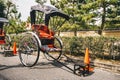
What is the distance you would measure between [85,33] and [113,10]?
29.8ft

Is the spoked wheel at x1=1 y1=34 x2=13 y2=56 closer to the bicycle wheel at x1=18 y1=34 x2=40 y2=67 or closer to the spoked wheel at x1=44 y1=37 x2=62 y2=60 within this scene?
the spoked wheel at x1=44 y1=37 x2=62 y2=60

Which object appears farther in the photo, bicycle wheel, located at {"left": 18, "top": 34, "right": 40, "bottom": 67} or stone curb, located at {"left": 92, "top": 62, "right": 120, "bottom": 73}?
bicycle wheel, located at {"left": 18, "top": 34, "right": 40, "bottom": 67}

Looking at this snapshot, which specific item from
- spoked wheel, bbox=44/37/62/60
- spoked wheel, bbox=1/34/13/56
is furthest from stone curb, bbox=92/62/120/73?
spoked wheel, bbox=1/34/13/56

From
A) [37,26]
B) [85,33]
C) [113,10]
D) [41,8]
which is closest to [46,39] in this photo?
[37,26]

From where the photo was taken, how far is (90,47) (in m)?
12.1

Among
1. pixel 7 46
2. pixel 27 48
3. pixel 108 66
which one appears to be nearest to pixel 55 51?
pixel 27 48

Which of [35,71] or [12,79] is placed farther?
[35,71]

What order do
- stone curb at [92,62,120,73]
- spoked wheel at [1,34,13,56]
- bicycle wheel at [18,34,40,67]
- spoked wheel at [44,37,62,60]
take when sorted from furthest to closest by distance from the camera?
1. spoked wheel at [1,34,13,56]
2. bicycle wheel at [18,34,40,67]
3. spoked wheel at [44,37,62,60]
4. stone curb at [92,62,120,73]

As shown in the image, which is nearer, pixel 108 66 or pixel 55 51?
pixel 108 66

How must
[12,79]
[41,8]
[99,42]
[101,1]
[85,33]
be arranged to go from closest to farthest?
[12,79], [41,8], [99,42], [101,1], [85,33]

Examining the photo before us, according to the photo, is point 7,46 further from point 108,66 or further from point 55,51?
point 108,66

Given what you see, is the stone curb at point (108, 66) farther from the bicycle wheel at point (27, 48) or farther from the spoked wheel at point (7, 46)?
the spoked wheel at point (7, 46)

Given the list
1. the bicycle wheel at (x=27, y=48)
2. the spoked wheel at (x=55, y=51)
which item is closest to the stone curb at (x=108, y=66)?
the spoked wheel at (x=55, y=51)

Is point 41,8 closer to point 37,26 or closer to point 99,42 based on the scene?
point 37,26
